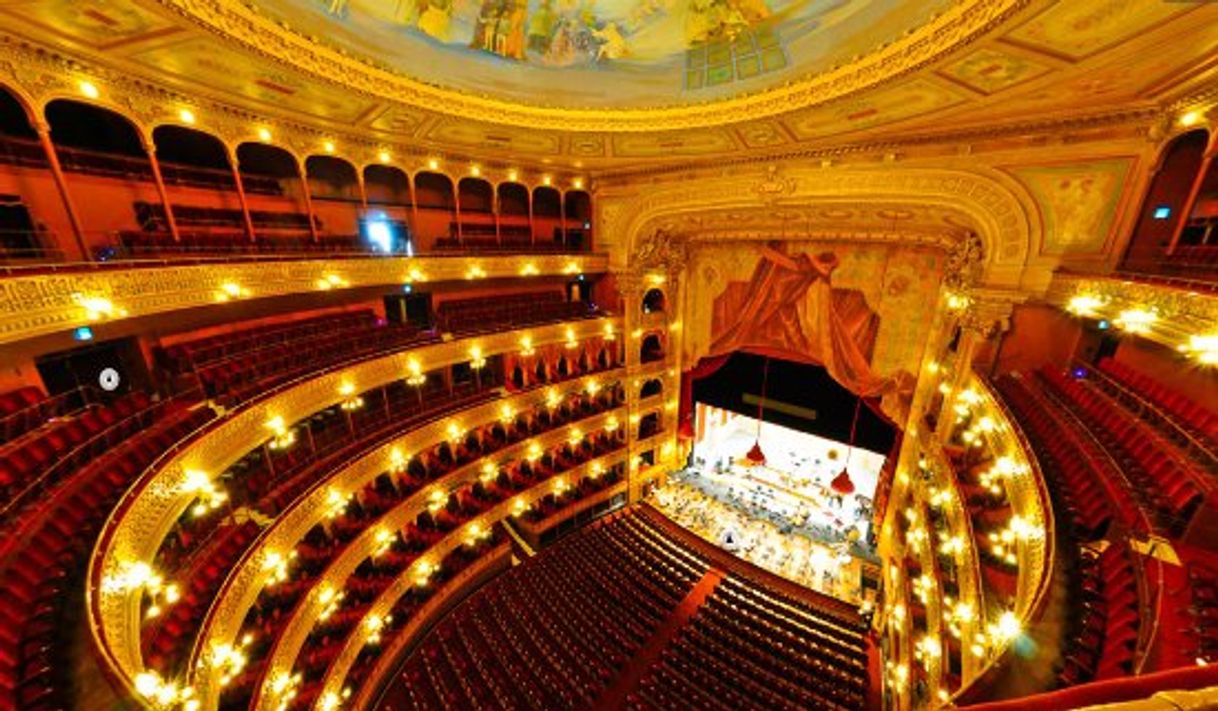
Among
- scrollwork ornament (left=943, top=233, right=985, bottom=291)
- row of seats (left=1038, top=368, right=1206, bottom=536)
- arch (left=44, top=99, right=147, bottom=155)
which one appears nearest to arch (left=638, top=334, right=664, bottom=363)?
scrollwork ornament (left=943, top=233, right=985, bottom=291)

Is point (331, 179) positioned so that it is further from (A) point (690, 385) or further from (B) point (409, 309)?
(A) point (690, 385)

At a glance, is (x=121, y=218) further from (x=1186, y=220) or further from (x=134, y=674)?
(x=1186, y=220)

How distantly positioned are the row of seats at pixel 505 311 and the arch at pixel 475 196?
11.0 feet

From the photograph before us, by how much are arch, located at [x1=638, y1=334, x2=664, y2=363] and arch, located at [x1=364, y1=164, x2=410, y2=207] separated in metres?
10.0

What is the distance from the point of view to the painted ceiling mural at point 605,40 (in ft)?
22.6

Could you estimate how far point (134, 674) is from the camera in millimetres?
4852

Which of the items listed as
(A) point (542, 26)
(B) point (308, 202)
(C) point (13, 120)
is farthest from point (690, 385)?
(C) point (13, 120)

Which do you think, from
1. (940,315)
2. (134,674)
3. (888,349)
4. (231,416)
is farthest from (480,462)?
(940,315)

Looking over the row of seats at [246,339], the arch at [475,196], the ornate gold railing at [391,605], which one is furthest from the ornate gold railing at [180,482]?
the arch at [475,196]

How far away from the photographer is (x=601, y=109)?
9945 millimetres

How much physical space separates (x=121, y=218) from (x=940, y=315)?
19.3m

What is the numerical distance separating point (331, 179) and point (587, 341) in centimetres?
967

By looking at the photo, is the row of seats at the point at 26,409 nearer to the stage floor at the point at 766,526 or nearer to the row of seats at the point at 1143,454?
the row of seats at the point at 1143,454

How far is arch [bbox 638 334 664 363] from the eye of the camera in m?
17.8
